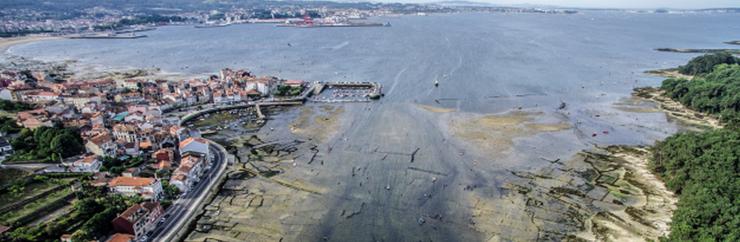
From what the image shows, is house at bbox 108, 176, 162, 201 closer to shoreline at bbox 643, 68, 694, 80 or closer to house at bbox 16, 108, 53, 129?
house at bbox 16, 108, 53, 129

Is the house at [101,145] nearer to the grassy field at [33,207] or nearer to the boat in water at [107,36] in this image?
the grassy field at [33,207]

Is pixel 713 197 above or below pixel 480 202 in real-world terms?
above

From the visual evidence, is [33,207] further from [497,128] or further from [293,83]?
[497,128]

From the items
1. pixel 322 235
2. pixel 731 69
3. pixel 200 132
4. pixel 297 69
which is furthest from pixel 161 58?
pixel 731 69

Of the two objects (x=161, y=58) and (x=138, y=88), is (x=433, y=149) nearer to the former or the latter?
(x=138, y=88)

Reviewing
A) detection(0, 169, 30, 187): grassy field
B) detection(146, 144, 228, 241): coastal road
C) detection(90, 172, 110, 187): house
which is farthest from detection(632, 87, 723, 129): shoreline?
detection(0, 169, 30, 187): grassy field

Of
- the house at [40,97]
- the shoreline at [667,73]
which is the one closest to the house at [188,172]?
the house at [40,97]

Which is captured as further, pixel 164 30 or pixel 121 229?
pixel 164 30
